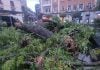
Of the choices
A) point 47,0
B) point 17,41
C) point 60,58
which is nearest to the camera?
point 60,58

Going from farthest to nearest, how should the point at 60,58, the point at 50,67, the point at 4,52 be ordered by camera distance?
the point at 4,52
the point at 60,58
the point at 50,67

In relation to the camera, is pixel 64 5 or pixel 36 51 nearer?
pixel 36 51

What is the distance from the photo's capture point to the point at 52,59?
162 cm

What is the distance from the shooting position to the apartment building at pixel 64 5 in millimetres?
3553

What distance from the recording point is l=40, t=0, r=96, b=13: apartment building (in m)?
3.55

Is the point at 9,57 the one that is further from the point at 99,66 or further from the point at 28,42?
the point at 99,66

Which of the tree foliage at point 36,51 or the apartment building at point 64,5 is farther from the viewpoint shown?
the apartment building at point 64,5

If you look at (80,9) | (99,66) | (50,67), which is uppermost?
(80,9)

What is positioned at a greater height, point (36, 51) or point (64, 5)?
point (64, 5)

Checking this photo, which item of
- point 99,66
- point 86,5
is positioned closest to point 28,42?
point 99,66

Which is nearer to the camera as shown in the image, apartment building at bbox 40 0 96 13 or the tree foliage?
the tree foliage

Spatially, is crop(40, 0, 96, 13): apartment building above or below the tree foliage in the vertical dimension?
above

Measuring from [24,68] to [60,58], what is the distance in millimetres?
402

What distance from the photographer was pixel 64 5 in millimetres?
3799
